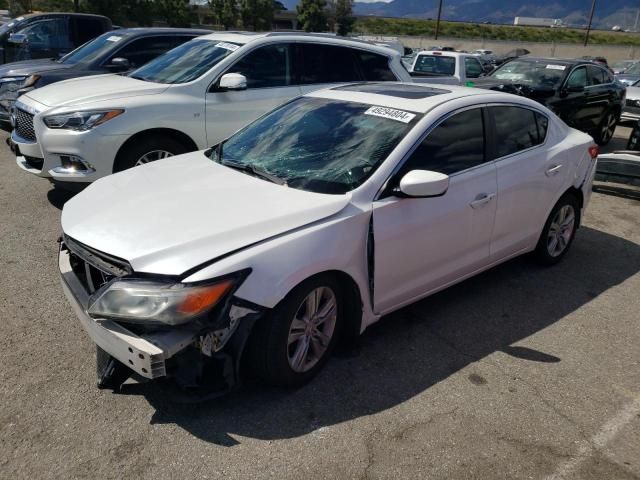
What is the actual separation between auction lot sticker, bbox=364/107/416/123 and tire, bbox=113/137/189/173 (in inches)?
109

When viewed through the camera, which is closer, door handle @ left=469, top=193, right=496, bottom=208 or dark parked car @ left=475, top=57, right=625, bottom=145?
door handle @ left=469, top=193, right=496, bottom=208

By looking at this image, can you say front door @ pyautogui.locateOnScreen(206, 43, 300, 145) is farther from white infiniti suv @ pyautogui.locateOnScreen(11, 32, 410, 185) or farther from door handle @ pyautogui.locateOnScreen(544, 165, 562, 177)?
door handle @ pyautogui.locateOnScreen(544, 165, 562, 177)

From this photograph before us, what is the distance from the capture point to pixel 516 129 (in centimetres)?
443

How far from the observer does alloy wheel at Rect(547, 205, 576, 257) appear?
4.93m

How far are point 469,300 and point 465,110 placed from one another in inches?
57.9

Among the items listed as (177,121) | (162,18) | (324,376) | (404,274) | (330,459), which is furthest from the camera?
(162,18)

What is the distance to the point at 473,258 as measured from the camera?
405 centimetres

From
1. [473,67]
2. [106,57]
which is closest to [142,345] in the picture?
[106,57]

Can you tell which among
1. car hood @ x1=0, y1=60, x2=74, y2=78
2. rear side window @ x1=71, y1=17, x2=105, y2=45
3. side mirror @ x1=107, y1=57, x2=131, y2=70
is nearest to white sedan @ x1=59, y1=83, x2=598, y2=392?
side mirror @ x1=107, y1=57, x2=131, y2=70

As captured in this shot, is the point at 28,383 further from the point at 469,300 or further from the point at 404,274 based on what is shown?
the point at 469,300

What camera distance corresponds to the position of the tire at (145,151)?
559cm

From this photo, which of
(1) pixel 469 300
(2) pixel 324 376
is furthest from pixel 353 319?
(1) pixel 469 300

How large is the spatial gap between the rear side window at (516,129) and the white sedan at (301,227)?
0.6 inches

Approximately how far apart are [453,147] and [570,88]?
6991 mm
